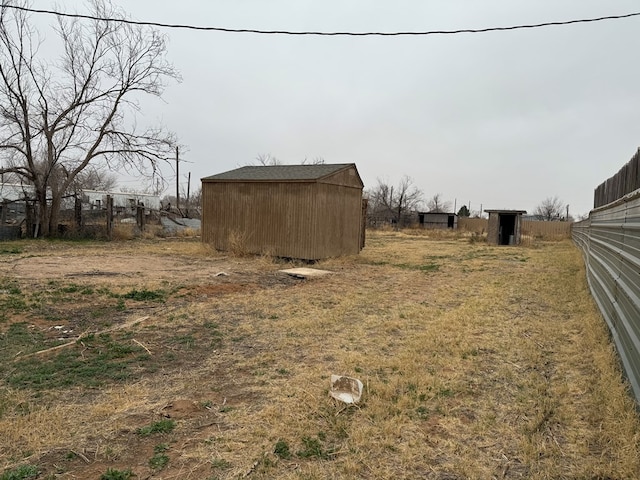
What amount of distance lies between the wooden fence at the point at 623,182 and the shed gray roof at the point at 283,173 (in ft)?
22.6

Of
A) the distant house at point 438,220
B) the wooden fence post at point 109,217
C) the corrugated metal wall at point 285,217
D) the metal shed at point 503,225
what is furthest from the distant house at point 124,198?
the metal shed at point 503,225

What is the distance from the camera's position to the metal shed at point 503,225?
2364 cm

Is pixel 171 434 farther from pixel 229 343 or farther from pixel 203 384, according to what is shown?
pixel 229 343

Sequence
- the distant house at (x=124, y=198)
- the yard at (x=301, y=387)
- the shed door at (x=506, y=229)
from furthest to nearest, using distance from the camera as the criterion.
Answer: the distant house at (x=124, y=198) < the shed door at (x=506, y=229) < the yard at (x=301, y=387)

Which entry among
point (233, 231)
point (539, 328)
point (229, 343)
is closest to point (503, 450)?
point (229, 343)

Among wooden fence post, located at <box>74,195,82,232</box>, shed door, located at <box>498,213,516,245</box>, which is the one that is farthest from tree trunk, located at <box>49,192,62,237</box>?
shed door, located at <box>498,213,516,245</box>

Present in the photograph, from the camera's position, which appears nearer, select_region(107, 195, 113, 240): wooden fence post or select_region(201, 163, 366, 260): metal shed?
select_region(201, 163, 366, 260): metal shed

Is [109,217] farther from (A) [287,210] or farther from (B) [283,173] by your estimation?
(A) [287,210]

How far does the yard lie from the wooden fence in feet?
5.66

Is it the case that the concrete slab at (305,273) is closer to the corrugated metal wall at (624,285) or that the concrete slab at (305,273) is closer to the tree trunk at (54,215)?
the corrugated metal wall at (624,285)

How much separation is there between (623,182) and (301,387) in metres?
5.11

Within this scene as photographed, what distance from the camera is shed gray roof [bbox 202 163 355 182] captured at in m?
12.4

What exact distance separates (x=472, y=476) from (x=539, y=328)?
12.3 feet

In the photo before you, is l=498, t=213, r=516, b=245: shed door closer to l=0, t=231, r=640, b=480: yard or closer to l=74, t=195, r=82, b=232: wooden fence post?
l=0, t=231, r=640, b=480: yard
